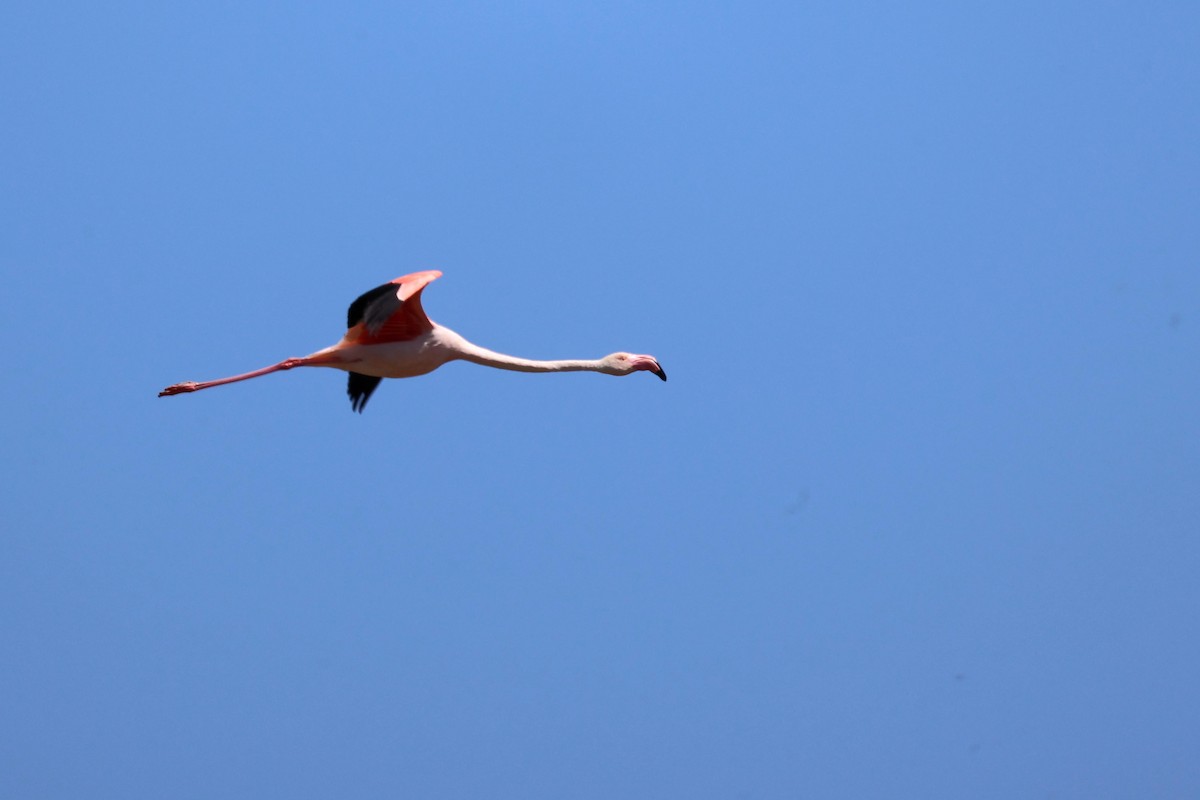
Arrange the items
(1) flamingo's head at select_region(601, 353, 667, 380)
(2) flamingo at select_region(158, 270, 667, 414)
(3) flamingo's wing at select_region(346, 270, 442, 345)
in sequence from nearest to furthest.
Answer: (3) flamingo's wing at select_region(346, 270, 442, 345), (2) flamingo at select_region(158, 270, 667, 414), (1) flamingo's head at select_region(601, 353, 667, 380)

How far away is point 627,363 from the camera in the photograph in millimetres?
10180

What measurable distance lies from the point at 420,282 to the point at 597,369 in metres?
1.79

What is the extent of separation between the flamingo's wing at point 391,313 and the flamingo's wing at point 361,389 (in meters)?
0.94

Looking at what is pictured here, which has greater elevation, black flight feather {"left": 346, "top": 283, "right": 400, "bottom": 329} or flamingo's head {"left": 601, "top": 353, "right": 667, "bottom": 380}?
black flight feather {"left": 346, "top": 283, "right": 400, "bottom": 329}

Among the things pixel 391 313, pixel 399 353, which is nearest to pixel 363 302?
pixel 399 353

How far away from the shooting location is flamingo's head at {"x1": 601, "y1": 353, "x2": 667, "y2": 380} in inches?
400

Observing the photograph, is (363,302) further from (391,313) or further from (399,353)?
(391,313)

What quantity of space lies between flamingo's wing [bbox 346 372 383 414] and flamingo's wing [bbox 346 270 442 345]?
0.94m

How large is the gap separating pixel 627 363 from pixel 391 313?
1.96m

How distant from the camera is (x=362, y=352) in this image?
963cm

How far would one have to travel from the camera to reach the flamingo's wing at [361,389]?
1080 cm

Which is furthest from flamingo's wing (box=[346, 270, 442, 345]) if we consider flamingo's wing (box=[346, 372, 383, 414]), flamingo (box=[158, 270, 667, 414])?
flamingo's wing (box=[346, 372, 383, 414])

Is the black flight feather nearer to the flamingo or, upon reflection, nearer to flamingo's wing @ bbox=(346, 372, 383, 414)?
the flamingo

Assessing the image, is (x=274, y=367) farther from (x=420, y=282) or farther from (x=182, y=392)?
(x=420, y=282)
